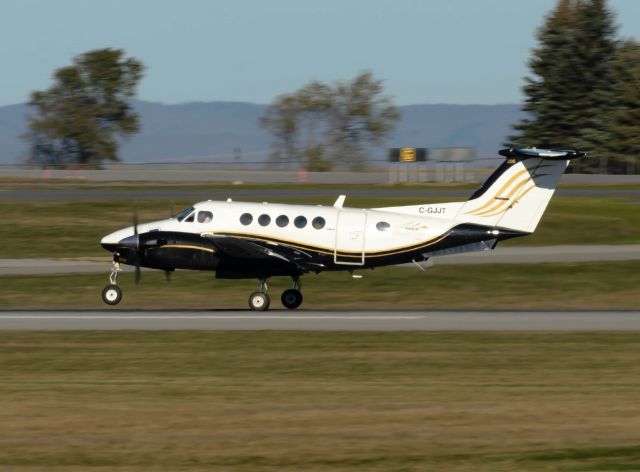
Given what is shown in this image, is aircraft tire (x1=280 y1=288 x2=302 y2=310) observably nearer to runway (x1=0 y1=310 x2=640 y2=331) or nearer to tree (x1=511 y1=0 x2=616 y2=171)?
runway (x1=0 y1=310 x2=640 y2=331)

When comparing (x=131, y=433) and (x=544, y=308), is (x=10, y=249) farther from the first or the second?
(x=131, y=433)

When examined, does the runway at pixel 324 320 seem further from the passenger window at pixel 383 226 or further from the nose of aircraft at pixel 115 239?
the passenger window at pixel 383 226

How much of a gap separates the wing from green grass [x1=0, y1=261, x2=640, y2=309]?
286cm

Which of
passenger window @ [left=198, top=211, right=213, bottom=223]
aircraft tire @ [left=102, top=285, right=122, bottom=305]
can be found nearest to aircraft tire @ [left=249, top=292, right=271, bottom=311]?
passenger window @ [left=198, top=211, right=213, bottom=223]

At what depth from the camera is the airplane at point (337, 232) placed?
1136 inches

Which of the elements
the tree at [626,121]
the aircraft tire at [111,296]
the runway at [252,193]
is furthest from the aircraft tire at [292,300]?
the tree at [626,121]

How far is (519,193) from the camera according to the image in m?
28.9

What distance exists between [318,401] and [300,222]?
1269cm

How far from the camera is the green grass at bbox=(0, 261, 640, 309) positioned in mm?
33156

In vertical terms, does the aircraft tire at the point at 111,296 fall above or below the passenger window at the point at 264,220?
below

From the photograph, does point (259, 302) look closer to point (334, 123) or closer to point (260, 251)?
point (260, 251)

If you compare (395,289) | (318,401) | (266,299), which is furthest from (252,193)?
(318,401)

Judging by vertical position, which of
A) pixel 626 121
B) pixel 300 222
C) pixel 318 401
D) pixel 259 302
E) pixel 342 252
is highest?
A: pixel 626 121

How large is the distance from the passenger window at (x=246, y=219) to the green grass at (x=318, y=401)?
4.96 metres
